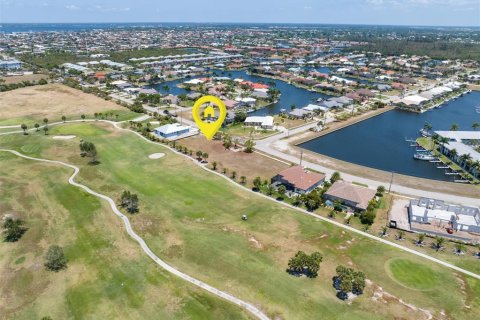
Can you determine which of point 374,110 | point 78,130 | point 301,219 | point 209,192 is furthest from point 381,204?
point 78,130

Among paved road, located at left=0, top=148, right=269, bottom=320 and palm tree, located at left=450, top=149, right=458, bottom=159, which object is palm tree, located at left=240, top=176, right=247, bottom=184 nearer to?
paved road, located at left=0, top=148, right=269, bottom=320

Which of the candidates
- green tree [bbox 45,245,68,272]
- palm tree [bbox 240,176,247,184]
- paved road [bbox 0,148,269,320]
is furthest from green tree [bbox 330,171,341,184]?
green tree [bbox 45,245,68,272]

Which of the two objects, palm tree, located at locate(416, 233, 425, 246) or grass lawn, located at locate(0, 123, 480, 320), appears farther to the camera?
palm tree, located at locate(416, 233, 425, 246)

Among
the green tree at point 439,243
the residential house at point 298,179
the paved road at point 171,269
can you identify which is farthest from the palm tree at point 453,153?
the paved road at point 171,269

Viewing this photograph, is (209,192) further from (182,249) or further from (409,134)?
(409,134)

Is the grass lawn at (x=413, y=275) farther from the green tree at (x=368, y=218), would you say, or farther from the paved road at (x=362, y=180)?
the paved road at (x=362, y=180)
